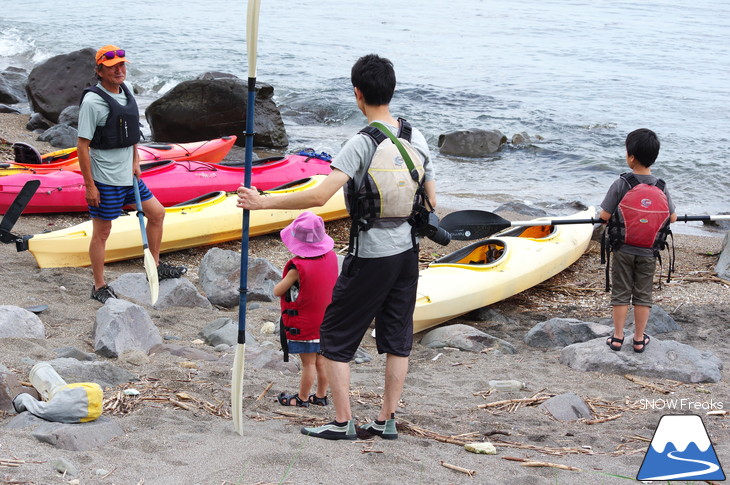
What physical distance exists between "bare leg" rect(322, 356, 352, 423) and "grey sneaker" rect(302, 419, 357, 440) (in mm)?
25

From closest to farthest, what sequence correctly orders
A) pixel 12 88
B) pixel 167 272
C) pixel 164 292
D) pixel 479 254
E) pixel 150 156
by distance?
pixel 164 292 → pixel 167 272 → pixel 479 254 → pixel 150 156 → pixel 12 88

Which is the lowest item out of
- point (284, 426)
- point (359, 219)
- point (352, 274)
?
point (284, 426)

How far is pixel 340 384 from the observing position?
3.21 m

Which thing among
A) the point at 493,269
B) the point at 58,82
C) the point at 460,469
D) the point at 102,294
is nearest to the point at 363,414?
the point at 460,469

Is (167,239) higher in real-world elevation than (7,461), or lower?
lower

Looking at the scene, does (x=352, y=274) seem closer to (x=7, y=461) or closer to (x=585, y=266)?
(x=7, y=461)

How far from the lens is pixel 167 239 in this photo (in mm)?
6828

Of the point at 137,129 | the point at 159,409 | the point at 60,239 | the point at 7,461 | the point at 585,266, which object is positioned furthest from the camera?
the point at 585,266

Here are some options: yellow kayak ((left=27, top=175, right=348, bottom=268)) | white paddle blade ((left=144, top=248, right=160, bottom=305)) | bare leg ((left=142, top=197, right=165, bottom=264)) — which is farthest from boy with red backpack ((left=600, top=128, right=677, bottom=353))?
yellow kayak ((left=27, top=175, right=348, bottom=268))

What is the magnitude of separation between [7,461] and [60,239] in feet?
12.6

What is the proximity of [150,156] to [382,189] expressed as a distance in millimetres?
6420

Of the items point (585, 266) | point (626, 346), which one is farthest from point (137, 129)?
point (585, 266)

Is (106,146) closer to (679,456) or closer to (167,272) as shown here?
(167,272)

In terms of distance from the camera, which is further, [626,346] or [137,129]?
[137,129]
